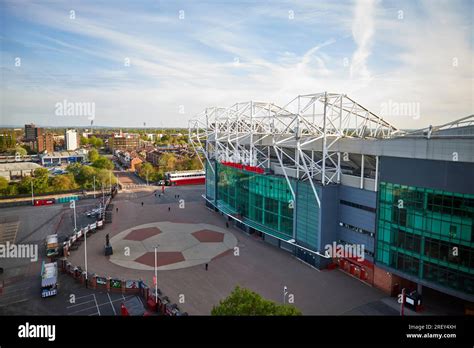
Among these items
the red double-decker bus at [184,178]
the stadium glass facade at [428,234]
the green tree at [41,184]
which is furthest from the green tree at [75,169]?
the stadium glass facade at [428,234]

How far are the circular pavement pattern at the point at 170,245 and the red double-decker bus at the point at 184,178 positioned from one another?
65.8 ft

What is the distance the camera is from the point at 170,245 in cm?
2289

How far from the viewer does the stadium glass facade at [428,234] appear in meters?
13.3

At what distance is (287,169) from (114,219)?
16869 mm

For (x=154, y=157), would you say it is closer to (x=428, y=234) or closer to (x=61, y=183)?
(x=61, y=183)

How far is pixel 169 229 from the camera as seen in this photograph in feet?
86.9

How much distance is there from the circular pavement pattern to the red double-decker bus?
2006 centimetres

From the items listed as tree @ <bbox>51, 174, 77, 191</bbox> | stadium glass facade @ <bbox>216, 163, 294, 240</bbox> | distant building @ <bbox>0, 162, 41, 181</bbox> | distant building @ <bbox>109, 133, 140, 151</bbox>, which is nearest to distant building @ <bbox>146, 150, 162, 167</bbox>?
tree @ <bbox>51, 174, 77, 191</bbox>

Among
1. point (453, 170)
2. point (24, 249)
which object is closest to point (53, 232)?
point (24, 249)

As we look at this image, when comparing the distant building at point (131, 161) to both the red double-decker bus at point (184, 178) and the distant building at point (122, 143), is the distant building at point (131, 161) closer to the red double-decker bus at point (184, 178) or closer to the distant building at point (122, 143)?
the red double-decker bus at point (184, 178)

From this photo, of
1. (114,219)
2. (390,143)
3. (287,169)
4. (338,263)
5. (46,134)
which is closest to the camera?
(390,143)

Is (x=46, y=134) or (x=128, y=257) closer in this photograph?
(x=128, y=257)
